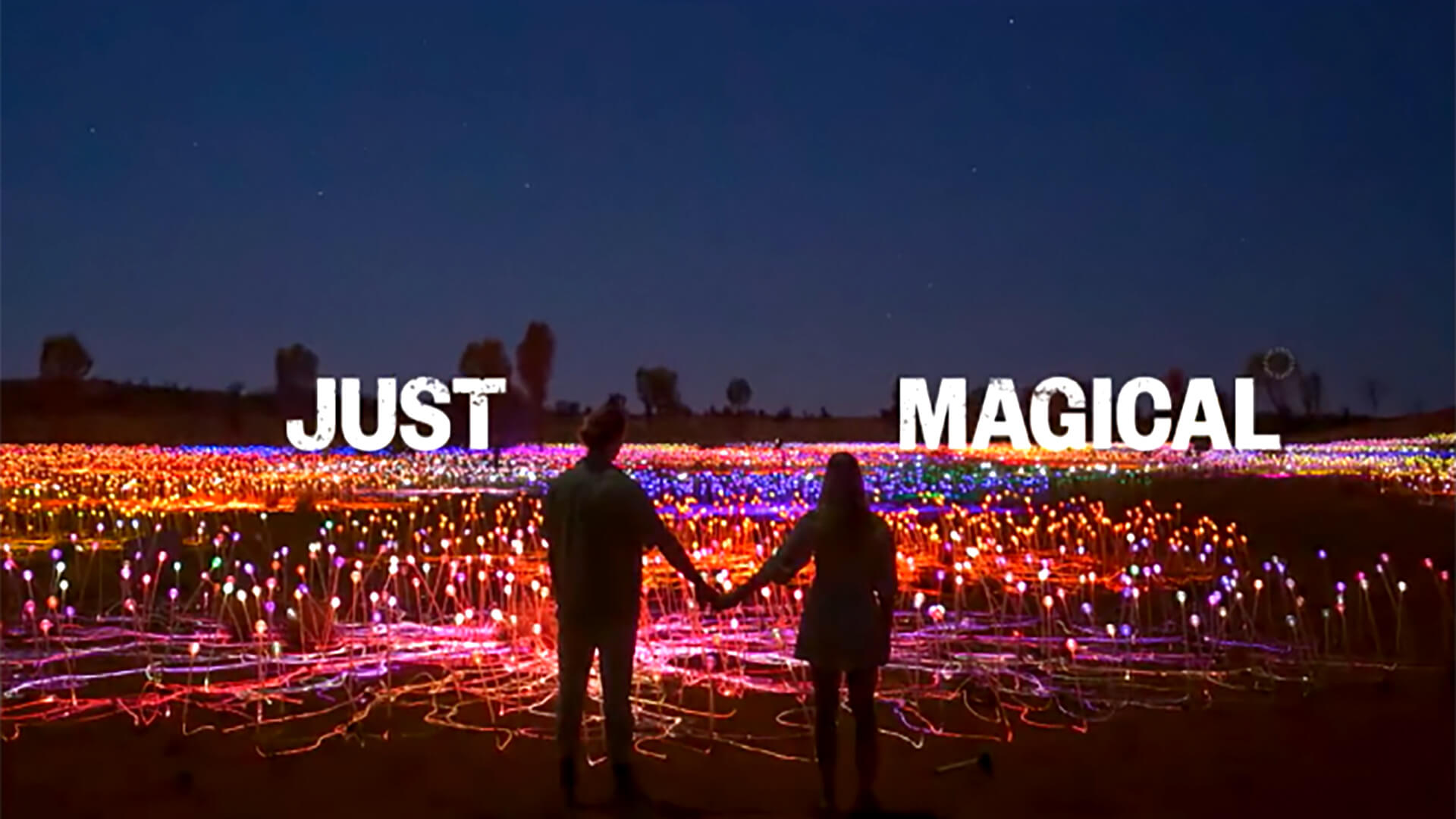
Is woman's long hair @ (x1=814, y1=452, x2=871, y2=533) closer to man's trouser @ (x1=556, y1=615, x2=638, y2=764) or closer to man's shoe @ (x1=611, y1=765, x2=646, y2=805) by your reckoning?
man's trouser @ (x1=556, y1=615, x2=638, y2=764)

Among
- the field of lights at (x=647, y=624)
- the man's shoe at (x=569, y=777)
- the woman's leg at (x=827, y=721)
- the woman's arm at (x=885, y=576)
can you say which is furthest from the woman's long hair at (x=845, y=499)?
the field of lights at (x=647, y=624)

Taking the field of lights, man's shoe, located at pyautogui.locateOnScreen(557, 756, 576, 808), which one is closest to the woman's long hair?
man's shoe, located at pyautogui.locateOnScreen(557, 756, 576, 808)

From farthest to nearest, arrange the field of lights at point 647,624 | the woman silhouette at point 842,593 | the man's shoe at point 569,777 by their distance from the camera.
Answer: the field of lights at point 647,624 < the man's shoe at point 569,777 < the woman silhouette at point 842,593

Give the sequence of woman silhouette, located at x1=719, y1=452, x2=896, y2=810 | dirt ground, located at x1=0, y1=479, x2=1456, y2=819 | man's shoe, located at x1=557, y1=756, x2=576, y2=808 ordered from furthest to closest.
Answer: dirt ground, located at x1=0, y1=479, x2=1456, y2=819
man's shoe, located at x1=557, y1=756, x2=576, y2=808
woman silhouette, located at x1=719, y1=452, x2=896, y2=810

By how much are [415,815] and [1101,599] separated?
28.5 ft

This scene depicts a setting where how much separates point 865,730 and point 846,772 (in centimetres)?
81

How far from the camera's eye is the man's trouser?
552 centimetres

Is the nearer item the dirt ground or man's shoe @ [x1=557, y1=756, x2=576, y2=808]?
man's shoe @ [x1=557, y1=756, x2=576, y2=808]

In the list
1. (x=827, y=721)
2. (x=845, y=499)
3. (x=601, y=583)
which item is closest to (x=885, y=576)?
(x=845, y=499)

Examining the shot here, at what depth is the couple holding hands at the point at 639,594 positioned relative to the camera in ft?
18.0

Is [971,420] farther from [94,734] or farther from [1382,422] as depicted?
[94,734]

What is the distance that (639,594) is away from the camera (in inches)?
222

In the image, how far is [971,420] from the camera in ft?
258

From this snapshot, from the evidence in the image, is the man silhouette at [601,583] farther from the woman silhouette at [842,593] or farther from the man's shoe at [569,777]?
the woman silhouette at [842,593]
